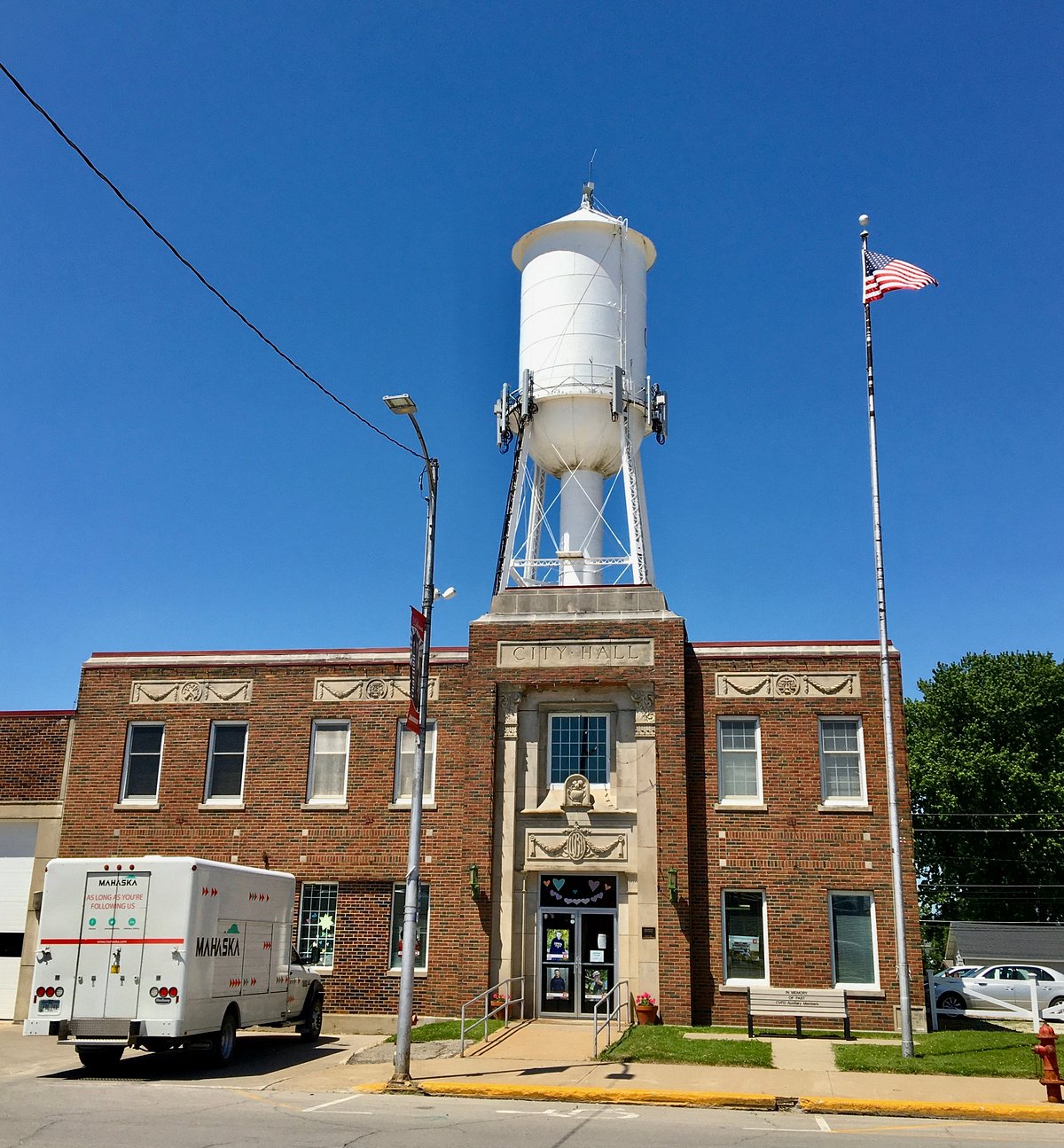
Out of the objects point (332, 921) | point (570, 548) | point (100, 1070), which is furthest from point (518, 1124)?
point (570, 548)

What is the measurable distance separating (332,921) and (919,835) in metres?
31.0

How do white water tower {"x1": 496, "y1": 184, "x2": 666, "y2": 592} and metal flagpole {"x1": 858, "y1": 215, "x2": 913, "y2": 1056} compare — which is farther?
white water tower {"x1": 496, "y1": 184, "x2": 666, "y2": 592}

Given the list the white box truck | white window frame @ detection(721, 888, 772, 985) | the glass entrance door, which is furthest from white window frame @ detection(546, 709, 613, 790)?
the white box truck

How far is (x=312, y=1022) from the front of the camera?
23797 millimetres

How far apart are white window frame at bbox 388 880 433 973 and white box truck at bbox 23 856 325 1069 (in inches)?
292

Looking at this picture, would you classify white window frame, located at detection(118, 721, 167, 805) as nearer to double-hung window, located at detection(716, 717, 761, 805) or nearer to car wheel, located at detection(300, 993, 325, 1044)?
car wheel, located at detection(300, 993, 325, 1044)

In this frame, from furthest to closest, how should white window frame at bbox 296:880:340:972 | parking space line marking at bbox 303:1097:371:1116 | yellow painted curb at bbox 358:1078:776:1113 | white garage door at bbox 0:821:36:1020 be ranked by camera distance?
white garage door at bbox 0:821:36:1020 → white window frame at bbox 296:880:340:972 → yellow painted curb at bbox 358:1078:776:1113 → parking space line marking at bbox 303:1097:371:1116

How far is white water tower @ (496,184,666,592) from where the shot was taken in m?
31.0

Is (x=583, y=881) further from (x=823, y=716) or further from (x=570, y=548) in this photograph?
(x=570, y=548)

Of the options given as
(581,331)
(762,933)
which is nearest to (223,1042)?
(762,933)

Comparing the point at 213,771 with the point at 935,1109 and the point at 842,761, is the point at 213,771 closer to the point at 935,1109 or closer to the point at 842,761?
the point at 842,761

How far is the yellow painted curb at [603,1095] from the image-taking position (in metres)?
16.5

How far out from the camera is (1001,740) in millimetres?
49000

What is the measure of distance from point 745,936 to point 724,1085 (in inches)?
335
